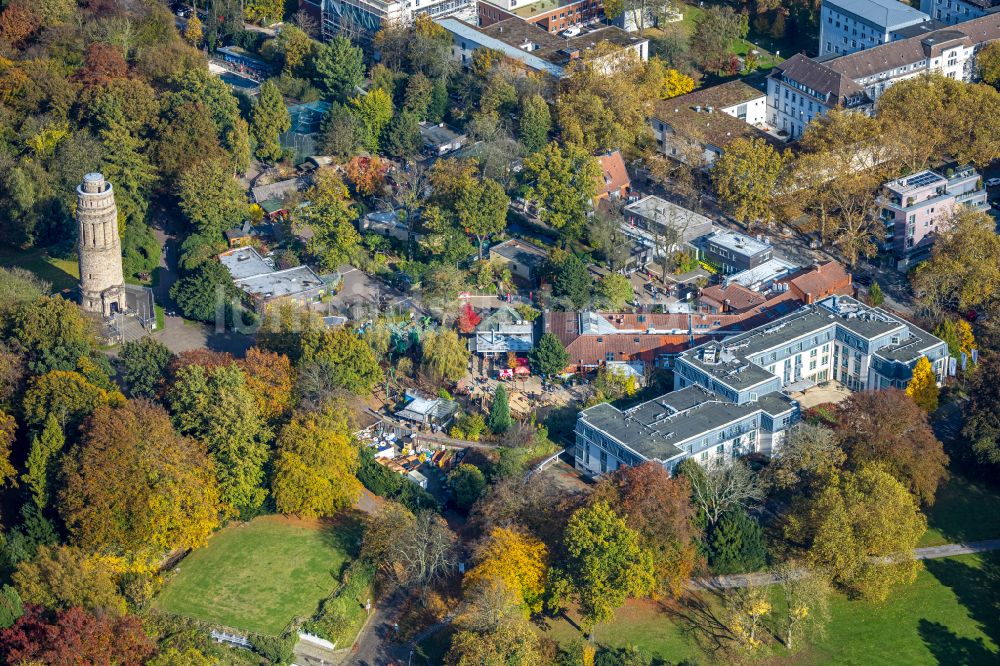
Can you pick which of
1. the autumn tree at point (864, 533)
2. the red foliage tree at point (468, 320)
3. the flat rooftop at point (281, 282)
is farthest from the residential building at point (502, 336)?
the autumn tree at point (864, 533)

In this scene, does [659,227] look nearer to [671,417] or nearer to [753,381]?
[753,381]

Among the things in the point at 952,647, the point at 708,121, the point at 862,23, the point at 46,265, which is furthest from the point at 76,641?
the point at 862,23

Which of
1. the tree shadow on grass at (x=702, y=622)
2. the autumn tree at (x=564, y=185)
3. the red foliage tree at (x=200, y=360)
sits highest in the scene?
the autumn tree at (x=564, y=185)

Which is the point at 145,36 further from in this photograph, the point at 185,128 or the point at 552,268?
the point at 552,268

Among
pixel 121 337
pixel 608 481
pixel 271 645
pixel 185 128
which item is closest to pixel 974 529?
pixel 608 481

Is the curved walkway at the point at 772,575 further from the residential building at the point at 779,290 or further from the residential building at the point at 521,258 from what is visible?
the residential building at the point at 521,258
